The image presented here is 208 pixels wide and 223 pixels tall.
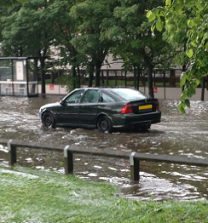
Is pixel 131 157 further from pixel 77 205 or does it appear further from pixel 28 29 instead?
pixel 28 29

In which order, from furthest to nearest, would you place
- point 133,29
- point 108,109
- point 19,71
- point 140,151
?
point 19,71 < point 133,29 < point 108,109 < point 140,151

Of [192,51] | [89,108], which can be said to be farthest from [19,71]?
[192,51]

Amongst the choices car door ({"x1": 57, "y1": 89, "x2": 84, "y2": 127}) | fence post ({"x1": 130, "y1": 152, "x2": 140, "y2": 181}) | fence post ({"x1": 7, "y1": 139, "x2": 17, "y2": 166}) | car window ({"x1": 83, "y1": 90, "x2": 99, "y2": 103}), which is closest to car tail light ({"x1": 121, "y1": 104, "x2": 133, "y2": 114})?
car window ({"x1": 83, "y1": 90, "x2": 99, "y2": 103})

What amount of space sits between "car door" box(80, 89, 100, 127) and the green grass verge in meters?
7.60

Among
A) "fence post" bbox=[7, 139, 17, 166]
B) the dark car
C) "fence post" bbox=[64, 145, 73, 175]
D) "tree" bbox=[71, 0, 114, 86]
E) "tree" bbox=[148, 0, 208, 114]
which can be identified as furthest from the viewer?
"tree" bbox=[71, 0, 114, 86]

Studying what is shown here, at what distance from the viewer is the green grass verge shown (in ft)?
19.0

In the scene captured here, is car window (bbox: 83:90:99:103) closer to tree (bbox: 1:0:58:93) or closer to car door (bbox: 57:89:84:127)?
car door (bbox: 57:89:84:127)

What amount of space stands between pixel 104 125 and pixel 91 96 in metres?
1.13

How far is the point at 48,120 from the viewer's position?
57.7 ft

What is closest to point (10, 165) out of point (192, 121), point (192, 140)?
point (192, 140)

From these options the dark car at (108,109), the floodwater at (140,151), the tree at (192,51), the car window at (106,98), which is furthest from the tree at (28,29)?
the tree at (192,51)

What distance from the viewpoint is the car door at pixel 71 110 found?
53.8ft

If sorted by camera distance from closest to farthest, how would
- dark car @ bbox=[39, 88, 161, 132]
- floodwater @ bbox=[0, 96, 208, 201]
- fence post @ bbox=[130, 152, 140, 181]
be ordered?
floodwater @ bbox=[0, 96, 208, 201] < fence post @ bbox=[130, 152, 140, 181] < dark car @ bbox=[39, 88, 161, 132]

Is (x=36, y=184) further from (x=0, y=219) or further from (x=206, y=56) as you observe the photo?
(x=206, y=56)
